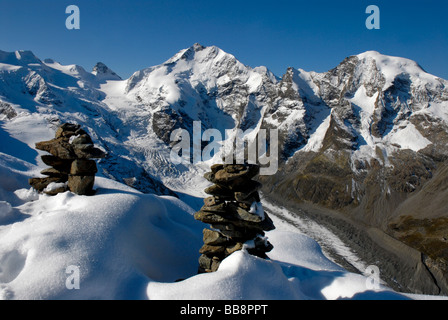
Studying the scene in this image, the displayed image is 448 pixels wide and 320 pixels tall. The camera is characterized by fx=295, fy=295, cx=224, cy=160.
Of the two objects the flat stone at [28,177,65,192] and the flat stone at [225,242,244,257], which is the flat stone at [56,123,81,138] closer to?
the flat stone at [28,177,65,192]

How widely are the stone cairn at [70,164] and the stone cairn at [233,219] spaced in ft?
35.0

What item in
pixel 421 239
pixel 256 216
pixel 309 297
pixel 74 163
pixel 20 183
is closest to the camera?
pixel 309 297

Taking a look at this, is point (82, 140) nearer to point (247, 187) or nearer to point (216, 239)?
point (216, 239)

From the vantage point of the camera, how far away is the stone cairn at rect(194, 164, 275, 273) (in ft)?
70.4

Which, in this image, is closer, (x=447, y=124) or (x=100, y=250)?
(x=100, y=250)

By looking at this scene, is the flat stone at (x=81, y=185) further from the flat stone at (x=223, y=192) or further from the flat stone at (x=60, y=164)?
the flat stone at (x=223, y=192)

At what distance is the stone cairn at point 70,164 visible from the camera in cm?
2516

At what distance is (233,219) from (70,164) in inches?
639

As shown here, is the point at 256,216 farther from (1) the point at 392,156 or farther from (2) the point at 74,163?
(1) the point at 392,156

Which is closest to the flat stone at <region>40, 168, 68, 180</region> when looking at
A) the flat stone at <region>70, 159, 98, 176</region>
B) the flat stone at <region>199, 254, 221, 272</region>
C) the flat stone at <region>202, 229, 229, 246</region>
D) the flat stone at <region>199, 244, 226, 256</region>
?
the flat stone at <region>70, 159, 98, 176</region>

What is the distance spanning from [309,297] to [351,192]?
562ft

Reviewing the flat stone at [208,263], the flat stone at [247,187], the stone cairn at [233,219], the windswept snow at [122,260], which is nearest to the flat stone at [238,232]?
the stone cairn at [233,219]
